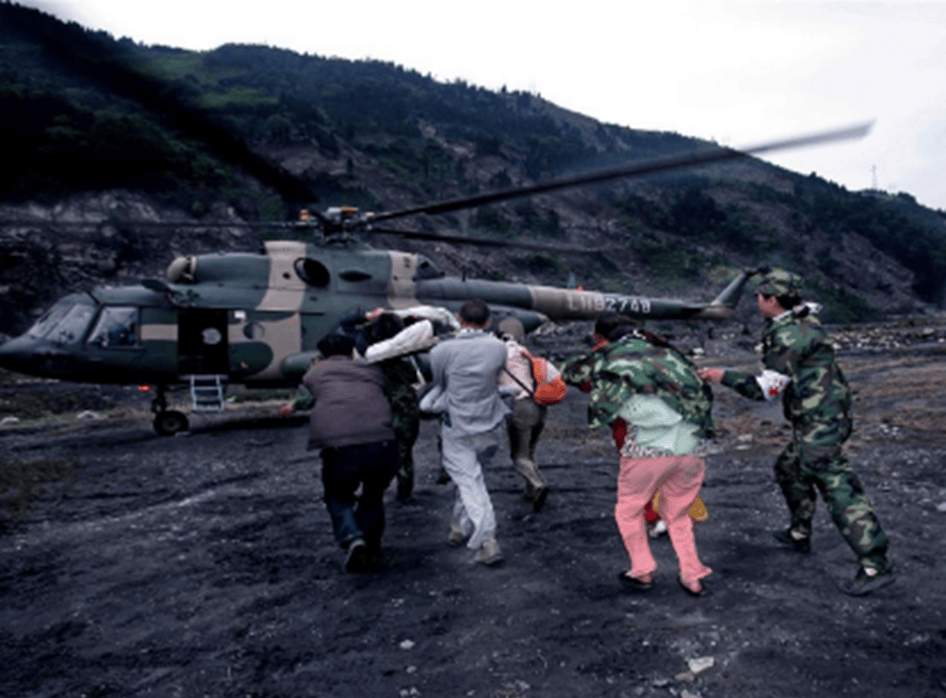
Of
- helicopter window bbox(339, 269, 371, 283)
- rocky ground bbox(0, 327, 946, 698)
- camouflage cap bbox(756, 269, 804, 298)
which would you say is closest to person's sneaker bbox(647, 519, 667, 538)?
rocky ground bbox(0, 327, 946, 698)

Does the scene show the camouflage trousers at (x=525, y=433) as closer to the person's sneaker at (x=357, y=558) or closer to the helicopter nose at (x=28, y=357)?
the person's sneaker at (x=357, y=558)

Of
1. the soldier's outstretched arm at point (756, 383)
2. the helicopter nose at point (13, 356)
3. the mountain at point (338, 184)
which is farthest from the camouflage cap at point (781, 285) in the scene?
Answer: the helicopter nose at point (13, 356)

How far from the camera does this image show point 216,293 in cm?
1045

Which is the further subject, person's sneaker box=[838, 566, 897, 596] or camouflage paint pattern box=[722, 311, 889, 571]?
camouflage paint pattern box=[722, 311, 889, 571]

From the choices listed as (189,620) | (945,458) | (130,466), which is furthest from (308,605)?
Result: (945,458)

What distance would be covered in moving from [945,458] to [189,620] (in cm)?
742

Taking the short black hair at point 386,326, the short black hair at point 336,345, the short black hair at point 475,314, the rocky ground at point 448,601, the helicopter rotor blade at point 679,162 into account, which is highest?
the helicopter rotor blade at point 679,162

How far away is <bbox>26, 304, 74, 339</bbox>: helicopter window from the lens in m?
9.91

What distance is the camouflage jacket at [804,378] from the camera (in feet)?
13.2

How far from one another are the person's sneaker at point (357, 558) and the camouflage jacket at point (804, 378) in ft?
8.76

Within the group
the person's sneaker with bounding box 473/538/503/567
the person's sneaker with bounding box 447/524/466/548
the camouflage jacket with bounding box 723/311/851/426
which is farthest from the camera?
the person's sneaker with bounding box 447/524/466/548

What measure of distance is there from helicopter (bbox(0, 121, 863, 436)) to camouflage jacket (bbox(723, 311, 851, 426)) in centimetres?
582

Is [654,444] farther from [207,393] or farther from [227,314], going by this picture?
[207,393]

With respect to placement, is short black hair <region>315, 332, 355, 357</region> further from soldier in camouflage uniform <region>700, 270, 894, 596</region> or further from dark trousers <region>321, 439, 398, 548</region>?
soldier in camouflage uniform <region>700, 270, 894, 596</region>
